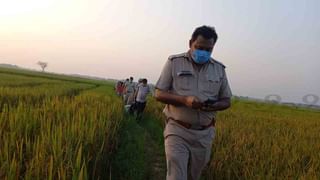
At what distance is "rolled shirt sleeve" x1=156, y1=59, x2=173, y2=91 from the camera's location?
→ 146 inches

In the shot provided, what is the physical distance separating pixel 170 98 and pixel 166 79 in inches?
Answer: 8.4

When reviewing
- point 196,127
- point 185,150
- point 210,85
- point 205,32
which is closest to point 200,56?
point 205,32

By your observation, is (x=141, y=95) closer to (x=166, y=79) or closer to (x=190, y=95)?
(x=166, y=79)

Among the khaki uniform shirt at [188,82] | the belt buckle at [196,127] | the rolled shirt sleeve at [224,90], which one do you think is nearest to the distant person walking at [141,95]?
the rolled shirt sleeve at [224,90]

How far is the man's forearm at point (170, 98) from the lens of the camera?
11.6 feet

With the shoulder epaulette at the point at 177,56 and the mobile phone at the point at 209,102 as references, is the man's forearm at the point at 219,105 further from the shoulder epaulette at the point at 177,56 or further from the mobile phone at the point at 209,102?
the shoulder epaulette at the point at 177,56

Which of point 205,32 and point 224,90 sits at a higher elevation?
point 205,32

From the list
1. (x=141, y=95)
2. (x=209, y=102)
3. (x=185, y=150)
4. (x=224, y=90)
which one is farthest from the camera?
(x=141, y=95)

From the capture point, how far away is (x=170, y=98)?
3.60 meters

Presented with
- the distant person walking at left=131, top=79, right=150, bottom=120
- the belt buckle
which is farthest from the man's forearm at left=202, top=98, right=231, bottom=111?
the distant person walking at left=131, top=79, right=150, bottom=120

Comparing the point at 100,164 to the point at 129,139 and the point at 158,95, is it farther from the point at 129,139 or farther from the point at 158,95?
the point at 129,139

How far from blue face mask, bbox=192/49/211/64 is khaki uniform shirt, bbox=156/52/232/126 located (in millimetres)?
95

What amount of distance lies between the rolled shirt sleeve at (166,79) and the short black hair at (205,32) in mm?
321

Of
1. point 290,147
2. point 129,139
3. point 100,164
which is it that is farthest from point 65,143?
point 129,139
